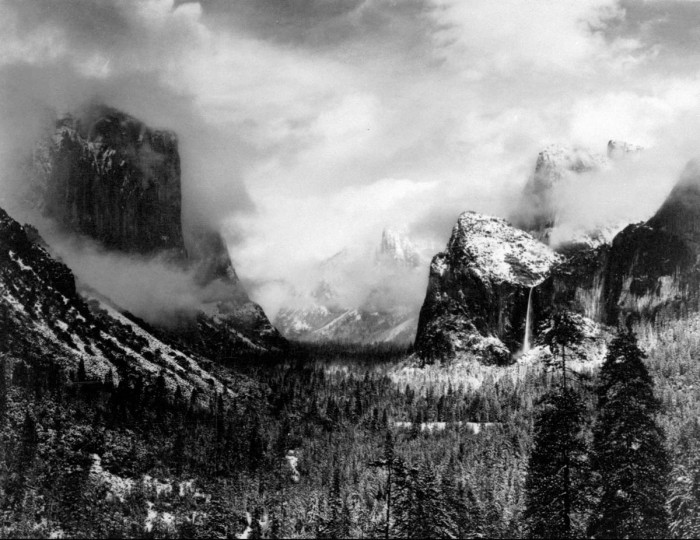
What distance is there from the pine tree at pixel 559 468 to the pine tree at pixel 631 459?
66.4 inches

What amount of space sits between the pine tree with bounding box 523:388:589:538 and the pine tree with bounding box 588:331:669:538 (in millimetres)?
1685

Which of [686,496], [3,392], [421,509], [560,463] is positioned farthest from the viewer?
[3,392]

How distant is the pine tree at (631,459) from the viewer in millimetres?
52750

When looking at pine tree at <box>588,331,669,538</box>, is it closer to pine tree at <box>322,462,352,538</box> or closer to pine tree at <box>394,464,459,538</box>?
pine tree at <box>394,464,459,538</box>

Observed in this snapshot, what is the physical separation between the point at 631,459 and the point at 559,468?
4784 millimetres

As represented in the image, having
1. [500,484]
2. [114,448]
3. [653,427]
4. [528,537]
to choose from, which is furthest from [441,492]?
[114,448]

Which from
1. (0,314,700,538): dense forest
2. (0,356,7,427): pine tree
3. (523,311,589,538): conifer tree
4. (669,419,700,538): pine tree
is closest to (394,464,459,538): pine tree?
(0,314,700,538): dense forest

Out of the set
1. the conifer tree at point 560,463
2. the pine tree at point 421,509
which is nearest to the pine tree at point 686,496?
the conifer tree at point 560,463

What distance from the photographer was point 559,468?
54500 millimetres

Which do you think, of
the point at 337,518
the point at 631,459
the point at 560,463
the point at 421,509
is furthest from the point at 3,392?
the point at 631,459

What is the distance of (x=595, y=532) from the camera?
54156mm

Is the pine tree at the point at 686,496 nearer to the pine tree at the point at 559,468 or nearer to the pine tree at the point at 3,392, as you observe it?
the pine tree at the point at 559,468

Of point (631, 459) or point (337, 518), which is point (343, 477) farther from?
point (631, 459)

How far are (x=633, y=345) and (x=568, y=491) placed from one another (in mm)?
10874
